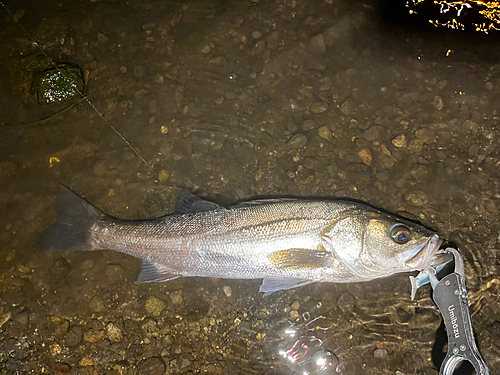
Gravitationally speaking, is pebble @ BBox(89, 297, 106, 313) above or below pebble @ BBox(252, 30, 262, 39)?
below

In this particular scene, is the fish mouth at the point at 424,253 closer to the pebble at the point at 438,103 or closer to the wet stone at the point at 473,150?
the wet stone at the point at 473,150

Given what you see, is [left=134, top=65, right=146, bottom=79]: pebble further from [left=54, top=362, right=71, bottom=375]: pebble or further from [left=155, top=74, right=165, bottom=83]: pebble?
[left=54, top=362, right=71, bottom=375]: pebble

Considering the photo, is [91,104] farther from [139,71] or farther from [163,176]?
[163,176]

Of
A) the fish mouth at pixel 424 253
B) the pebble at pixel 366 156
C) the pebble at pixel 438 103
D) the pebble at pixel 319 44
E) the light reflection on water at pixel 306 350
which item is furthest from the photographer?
the pebble at pixel 319 44

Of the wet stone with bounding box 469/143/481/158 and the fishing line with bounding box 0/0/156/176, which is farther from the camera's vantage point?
the fishing line with bounding box 0/0/156/176

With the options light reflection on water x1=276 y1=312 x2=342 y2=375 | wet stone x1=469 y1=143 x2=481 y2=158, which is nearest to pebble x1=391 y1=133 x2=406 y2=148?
wet stone x1=469 y1=143 x2=481 y2=158

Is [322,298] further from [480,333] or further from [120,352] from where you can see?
Result: [120,352]

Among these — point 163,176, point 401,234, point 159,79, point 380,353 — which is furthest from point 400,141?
point 159,79

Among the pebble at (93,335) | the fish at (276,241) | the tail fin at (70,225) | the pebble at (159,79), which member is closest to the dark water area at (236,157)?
the pebble at (93,335)
